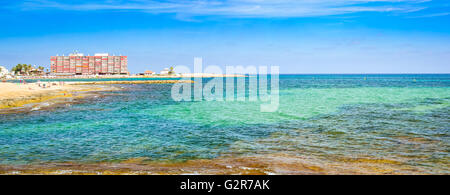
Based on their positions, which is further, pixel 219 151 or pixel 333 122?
pixel 333 122

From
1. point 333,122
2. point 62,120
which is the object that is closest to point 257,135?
point 333,122

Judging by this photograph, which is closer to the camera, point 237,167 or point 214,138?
point 237,167

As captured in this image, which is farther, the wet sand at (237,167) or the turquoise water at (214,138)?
the turquoise water at (214,138)

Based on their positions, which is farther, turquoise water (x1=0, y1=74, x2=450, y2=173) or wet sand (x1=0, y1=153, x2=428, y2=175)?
turquoise water (x1=0, y1=74, x2=450, y2=173)

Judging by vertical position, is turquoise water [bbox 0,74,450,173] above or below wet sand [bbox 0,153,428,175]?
above

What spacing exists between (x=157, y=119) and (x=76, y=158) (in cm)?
1085

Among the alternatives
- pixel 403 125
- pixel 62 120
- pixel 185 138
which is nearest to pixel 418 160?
pixel 403 125

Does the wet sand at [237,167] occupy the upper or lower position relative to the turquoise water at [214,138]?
lower
